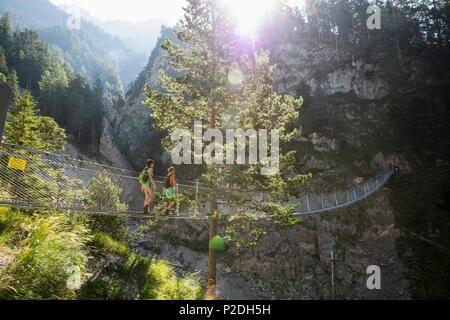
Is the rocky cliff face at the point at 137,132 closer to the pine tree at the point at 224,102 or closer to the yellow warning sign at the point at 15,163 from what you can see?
the pine tree at the point at 224,102

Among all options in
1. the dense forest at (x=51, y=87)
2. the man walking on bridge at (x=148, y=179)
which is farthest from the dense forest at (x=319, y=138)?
the man walking on bridge at (x=148, y=179)

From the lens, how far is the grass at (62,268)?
3.05 metres

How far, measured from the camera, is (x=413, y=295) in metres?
14.8

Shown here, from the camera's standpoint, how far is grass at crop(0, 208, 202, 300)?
305cm

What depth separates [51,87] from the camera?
3959cm

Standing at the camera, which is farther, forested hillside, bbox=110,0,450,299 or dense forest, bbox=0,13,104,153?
dense forest, bbox=0,13,104,153

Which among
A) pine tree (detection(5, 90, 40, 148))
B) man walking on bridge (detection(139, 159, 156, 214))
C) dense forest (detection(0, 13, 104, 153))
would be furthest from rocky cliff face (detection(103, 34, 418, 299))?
dense forest (detection(0, 13, 104, 153))

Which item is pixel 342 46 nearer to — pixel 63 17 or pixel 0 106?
pixel 0 106

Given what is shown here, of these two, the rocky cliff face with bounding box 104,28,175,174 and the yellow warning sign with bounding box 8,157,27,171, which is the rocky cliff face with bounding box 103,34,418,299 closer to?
the rocky cliff face with bounding box 104,28,175,174

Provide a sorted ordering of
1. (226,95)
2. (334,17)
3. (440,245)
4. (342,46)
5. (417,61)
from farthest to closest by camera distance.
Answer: (334,17) → (342,46) → (417,61) → (440,245) → (226,95)

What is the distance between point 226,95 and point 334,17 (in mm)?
36140

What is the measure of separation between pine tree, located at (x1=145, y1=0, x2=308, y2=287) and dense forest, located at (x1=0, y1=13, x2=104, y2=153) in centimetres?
3653

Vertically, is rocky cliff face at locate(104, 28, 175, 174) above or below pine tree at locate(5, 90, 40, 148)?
above
